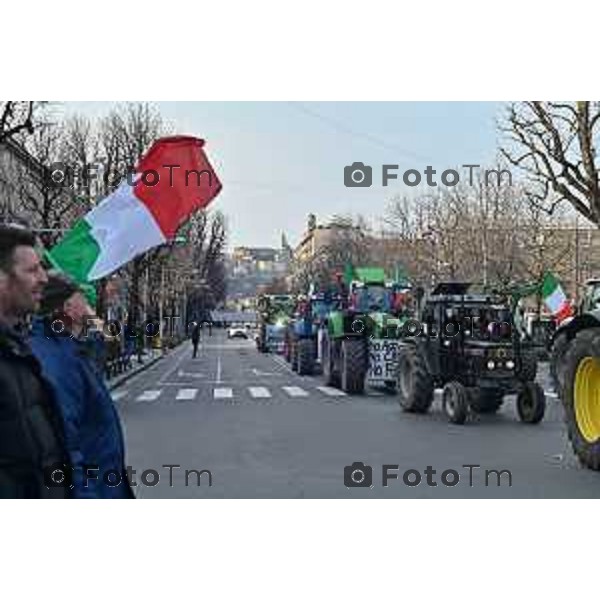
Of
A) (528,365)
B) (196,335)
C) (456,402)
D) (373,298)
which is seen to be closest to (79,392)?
(196,335)

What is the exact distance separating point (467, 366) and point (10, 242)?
7989 mm

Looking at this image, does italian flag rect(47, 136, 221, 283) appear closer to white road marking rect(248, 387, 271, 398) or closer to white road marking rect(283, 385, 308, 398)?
white road marking rect(248, 387, 271, 398)

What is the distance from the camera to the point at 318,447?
27.6 feet

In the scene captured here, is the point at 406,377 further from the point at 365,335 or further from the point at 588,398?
the point at 365,335

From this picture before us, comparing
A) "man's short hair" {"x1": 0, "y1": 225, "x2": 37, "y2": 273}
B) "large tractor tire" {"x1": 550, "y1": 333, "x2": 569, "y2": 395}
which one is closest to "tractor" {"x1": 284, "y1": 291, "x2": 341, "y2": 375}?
"large tractor tire" {"x1": 550, "y1": 333, "x2": 569, "y2": 395}

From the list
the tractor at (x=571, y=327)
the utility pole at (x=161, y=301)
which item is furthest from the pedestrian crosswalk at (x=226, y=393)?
the tractor at (x=571, y=327)

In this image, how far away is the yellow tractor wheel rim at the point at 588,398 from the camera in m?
8.63

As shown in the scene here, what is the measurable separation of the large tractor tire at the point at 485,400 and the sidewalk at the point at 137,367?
3658 millimetres

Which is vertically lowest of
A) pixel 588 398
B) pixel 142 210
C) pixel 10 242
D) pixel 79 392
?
pixel 588 398

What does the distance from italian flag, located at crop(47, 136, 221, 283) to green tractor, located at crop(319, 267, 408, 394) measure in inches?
140

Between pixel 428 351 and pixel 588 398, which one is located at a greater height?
pixel 428 351

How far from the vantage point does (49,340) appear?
4.51m

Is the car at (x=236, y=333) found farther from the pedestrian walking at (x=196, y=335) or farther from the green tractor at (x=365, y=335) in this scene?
the pedestrian walking at (x=196, y=335)

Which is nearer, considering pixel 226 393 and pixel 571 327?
pixel 571 327
